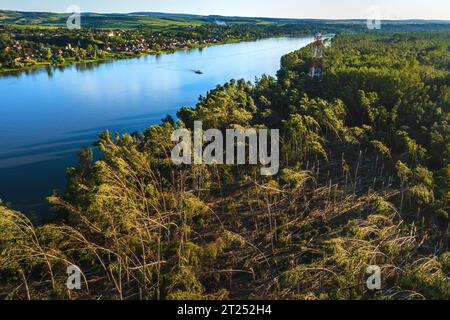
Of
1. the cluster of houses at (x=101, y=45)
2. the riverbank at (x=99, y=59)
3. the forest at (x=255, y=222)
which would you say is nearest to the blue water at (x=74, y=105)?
the riverbank at (x=99, y=59)

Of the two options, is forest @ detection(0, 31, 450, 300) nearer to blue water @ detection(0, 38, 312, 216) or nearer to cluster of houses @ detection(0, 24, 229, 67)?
blue water @ detection(0, 38, 312, 216)

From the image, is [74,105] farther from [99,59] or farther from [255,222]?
[99,59]

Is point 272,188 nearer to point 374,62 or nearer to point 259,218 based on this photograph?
point 259,218

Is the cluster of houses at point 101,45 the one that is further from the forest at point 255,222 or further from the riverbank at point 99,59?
the forest at point 255,222

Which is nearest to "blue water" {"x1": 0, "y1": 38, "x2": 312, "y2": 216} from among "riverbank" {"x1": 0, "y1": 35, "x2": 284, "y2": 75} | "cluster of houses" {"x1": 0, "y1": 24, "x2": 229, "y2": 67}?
"riverbank" {"x1": 0, "y1": 35, "x2": 284, "y2": 75}

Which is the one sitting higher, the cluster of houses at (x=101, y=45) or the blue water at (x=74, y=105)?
the cluster of houses at (x=101, y=45)

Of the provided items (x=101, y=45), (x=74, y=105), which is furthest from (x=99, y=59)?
(x=74, y=105)
